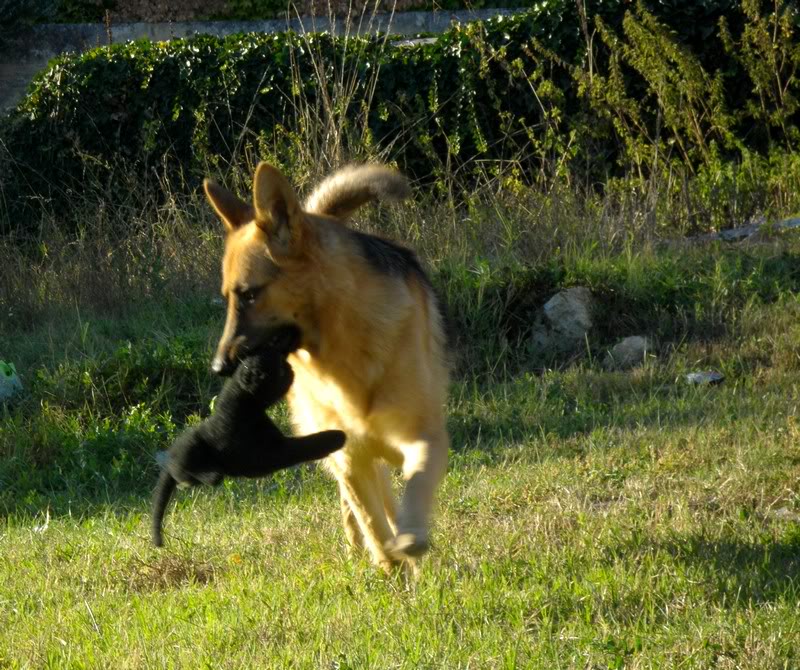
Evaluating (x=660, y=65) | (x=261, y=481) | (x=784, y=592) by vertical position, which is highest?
(x=660, y=65)

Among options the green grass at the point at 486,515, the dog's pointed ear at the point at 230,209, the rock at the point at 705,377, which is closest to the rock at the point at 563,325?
the green grass at the point at 486,515

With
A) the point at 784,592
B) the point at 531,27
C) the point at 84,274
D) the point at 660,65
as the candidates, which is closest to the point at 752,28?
the point at 660,65

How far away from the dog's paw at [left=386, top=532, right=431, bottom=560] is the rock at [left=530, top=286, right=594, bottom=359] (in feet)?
14.8

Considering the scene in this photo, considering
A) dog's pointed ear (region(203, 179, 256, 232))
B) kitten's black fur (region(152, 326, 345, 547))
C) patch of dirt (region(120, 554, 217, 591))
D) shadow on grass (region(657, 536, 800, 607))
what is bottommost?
patch of dirt (region(120, 554, 217, 591))

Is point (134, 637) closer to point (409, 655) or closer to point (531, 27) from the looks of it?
point (409, 655)

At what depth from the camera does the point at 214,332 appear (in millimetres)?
8531

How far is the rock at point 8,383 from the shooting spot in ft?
25.8

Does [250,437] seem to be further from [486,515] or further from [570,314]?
[570,314]

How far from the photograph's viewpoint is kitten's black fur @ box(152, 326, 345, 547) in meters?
4.24

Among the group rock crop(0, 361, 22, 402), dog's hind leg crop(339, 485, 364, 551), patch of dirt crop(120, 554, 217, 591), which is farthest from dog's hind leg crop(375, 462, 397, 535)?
rock crop(0, 361, 22, 402)

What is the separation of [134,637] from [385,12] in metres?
17.1

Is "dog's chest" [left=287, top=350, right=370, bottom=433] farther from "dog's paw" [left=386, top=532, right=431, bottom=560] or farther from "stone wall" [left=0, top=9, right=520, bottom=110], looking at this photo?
"stone wall" [left=0, top=9, right=520, bottom=110]

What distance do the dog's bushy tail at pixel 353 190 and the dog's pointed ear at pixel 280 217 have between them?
84cm

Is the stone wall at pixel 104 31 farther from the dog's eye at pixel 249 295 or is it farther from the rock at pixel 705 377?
the dog's eye at pixel 249 295
